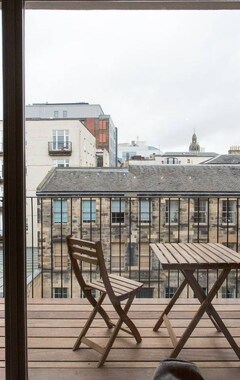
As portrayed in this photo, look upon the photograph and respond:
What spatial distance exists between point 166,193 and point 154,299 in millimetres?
1067

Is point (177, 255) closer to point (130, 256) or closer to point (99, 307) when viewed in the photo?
point (99, 307)

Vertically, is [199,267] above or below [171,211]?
below

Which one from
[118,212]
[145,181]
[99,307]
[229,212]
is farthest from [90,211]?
[229,212]

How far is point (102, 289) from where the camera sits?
95.6 inches

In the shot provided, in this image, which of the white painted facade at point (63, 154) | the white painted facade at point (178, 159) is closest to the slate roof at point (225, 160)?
the white painted facade at point (178, 159)

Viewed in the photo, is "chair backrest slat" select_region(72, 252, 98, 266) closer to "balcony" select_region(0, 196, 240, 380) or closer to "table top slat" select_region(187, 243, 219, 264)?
"balcony" select_region(0, 196, 240, 380)

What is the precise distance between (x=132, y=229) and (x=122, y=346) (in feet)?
5.04

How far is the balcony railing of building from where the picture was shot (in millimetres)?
3545

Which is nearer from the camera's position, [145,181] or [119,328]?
[119,328]

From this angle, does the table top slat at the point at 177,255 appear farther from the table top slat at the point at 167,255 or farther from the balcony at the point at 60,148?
the balcony at the point at 60,148

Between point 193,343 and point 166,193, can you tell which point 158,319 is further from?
point 166,193

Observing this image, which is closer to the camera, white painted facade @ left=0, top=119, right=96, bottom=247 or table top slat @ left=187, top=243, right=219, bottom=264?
white painted facade @ left=0, top=119, right=96, bottom=247

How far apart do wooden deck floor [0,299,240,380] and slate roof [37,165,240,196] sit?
3.60 ft

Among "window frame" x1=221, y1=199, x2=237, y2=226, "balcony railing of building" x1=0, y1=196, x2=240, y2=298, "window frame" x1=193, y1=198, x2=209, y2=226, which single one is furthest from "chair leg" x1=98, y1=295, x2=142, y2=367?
"window frame" x1=221, y1=199, x2=237, y2=226
